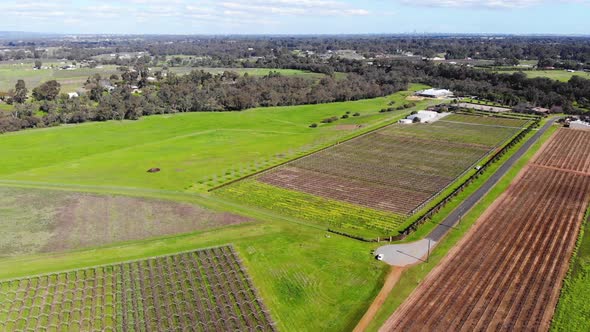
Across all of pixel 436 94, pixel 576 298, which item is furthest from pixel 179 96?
pixel 576 298

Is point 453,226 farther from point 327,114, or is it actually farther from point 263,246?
point 327,114

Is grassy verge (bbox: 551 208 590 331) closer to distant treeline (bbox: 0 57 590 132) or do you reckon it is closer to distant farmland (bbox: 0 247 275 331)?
distant farmland (bbox: 0 247 275 331)

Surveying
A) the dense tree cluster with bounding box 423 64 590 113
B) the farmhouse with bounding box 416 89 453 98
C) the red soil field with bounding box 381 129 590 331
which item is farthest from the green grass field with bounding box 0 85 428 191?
the dense tree cluster with bounding box 423 64 590 113

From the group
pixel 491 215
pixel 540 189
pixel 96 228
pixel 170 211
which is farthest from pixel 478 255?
pixel 96 228

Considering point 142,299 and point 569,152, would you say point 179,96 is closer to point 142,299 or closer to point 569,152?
point 569,152

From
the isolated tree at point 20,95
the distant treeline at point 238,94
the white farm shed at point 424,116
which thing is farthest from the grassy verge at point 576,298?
the isolated tree at point 20,95
